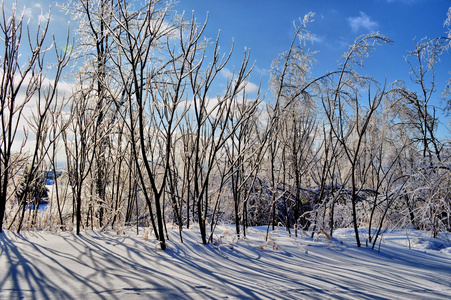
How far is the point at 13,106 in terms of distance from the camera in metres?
2.85

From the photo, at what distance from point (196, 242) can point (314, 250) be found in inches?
40.0

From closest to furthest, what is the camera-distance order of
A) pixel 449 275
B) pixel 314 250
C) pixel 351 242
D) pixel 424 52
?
1. pixel 449 275
2. pixel 314 250
3. pixel 351 242
4. pixel 424 52

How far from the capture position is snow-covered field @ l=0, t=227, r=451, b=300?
131 cm

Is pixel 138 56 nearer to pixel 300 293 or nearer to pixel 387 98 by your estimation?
pixel 300 293

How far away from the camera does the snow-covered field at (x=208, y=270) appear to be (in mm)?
1312

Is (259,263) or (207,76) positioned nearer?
(259,263)

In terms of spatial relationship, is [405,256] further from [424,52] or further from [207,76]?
[424,52]

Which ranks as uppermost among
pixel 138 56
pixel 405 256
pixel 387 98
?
pixel 387 98

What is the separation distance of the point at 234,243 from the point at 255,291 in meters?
1.22

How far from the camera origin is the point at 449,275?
6.38 feet

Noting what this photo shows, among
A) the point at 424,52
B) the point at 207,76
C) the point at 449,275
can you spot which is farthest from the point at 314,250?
the point at 424,52

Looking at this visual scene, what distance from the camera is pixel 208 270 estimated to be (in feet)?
5.71

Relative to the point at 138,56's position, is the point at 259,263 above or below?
below

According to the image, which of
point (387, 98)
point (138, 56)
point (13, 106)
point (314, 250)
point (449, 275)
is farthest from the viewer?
point (387, 98)
